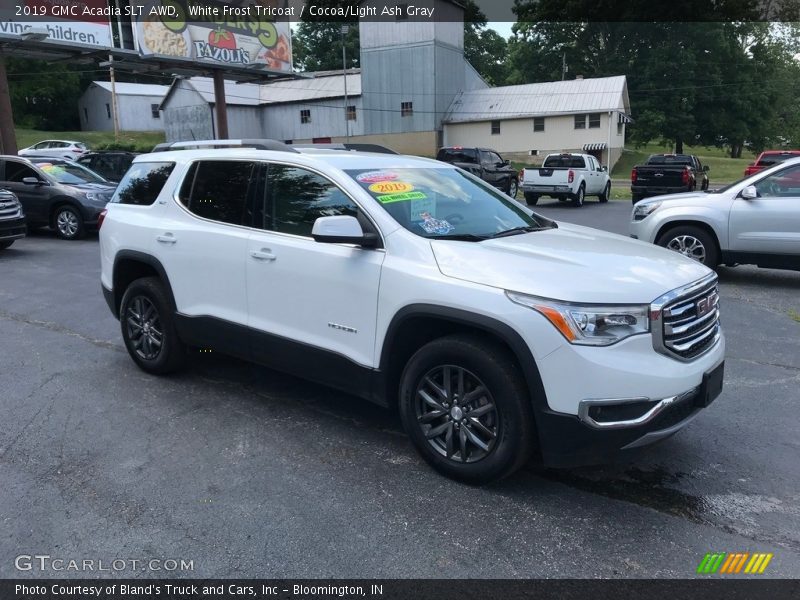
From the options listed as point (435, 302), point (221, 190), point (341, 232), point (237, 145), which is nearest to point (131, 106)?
point (237, 145)

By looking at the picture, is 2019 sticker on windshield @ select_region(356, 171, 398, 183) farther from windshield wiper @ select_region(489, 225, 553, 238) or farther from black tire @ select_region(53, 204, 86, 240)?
black tire @ select_region(53, 204, 86, 240)

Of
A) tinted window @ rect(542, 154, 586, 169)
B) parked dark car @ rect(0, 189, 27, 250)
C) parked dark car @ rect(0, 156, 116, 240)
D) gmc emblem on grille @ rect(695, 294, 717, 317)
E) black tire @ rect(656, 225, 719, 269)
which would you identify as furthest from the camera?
tinted window @ rect(542, 154, 586, 169)

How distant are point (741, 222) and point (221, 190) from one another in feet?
22.8

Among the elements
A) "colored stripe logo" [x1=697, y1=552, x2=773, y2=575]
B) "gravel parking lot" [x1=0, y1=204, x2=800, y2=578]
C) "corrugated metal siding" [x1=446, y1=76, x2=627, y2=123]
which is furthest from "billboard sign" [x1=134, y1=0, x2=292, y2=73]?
"colored stripe logo" [x1=697, y1=552, x2=773, y2=575]

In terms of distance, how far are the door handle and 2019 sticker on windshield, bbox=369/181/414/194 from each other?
0.82 metres

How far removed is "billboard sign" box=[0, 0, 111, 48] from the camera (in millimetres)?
20703

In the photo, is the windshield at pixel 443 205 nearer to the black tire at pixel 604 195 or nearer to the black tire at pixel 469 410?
the black tire at pixel 469 410

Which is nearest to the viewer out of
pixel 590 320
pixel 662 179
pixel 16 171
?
pixel 590 320

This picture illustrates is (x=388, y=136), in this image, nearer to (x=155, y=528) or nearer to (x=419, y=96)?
(x=419, y=96)

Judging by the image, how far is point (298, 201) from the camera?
14.5ft

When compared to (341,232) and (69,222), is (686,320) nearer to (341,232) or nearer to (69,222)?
(341,232)

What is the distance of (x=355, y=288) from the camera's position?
3936 mm
